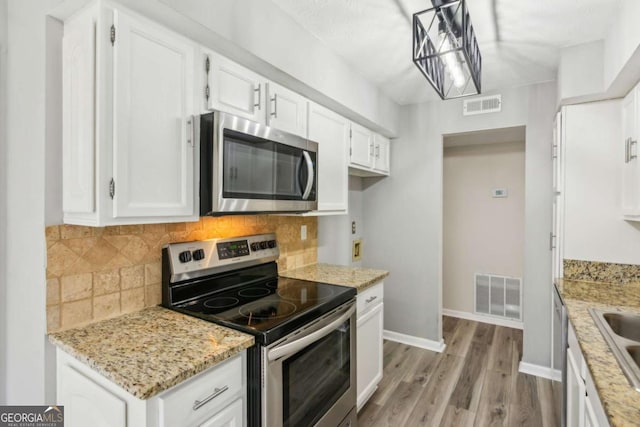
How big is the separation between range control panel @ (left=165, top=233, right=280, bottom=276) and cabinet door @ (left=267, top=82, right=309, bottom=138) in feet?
2.29

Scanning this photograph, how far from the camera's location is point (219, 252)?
183cm

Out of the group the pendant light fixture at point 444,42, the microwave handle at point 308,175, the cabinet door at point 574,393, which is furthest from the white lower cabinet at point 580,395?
the microwave handle at point 308,175

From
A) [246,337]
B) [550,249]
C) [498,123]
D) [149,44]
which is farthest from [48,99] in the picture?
[550,249]

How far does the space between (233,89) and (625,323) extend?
7.19 ft

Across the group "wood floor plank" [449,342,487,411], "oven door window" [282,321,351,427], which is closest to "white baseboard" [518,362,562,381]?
"wood floor plank" [449,342,487,411]

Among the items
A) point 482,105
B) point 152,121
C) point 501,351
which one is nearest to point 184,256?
point 152,121

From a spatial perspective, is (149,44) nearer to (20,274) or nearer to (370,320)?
(20,274)

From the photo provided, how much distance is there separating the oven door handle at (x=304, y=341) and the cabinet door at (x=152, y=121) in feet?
2.24

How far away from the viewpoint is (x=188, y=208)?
1.42m

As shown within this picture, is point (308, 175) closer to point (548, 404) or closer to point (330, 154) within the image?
point (330, 154)

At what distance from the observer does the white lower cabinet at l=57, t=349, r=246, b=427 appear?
3.32ft

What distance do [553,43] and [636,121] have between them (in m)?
0.70

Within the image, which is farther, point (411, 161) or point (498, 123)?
point (411, 161)

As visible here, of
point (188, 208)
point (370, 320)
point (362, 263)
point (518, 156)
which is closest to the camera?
point (188, 208)
